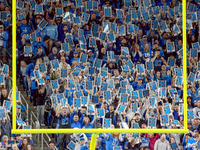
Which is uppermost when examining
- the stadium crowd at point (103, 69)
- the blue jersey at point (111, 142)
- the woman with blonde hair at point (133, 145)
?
the stadium crowd at point (103, 69)

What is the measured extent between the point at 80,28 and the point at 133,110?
224cm

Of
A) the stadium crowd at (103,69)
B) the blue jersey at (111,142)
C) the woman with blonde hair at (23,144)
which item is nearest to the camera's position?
the woman with blonde hair at (23,144)

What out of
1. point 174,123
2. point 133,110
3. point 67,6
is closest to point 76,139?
point 133,110

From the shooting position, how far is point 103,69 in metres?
10.0

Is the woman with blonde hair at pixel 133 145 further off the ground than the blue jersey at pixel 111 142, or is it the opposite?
the blue jersey at pixel 111 142

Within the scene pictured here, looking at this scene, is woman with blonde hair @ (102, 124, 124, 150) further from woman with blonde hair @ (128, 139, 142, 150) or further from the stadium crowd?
woman with blonde hair @ (128, 139, 142, 150)

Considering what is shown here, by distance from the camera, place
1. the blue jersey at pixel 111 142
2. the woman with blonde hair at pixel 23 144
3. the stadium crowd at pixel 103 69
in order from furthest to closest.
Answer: the stadium crowd at pixel 103 69 → the blue jersey at pixel 111 142 → the woman with blonde hair at pixel 23 144

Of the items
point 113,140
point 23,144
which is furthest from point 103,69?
point 23,144

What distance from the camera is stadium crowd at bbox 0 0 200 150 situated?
29.0 feet

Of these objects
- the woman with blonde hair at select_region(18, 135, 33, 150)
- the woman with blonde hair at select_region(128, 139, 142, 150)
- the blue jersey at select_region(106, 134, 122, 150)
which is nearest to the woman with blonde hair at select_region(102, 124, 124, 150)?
the blue jersey at select_region(106, 134, 122, 150)

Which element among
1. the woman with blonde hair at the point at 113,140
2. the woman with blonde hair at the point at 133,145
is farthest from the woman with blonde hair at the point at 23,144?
the woman with blonde hair at the point at 133,145

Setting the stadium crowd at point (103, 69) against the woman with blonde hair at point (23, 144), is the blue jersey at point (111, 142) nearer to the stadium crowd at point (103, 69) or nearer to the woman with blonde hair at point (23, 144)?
the stadium crowd at point (103, 69)

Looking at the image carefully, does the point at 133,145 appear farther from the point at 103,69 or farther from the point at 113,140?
the point at 103,69

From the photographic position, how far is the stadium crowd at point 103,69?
8852mm
